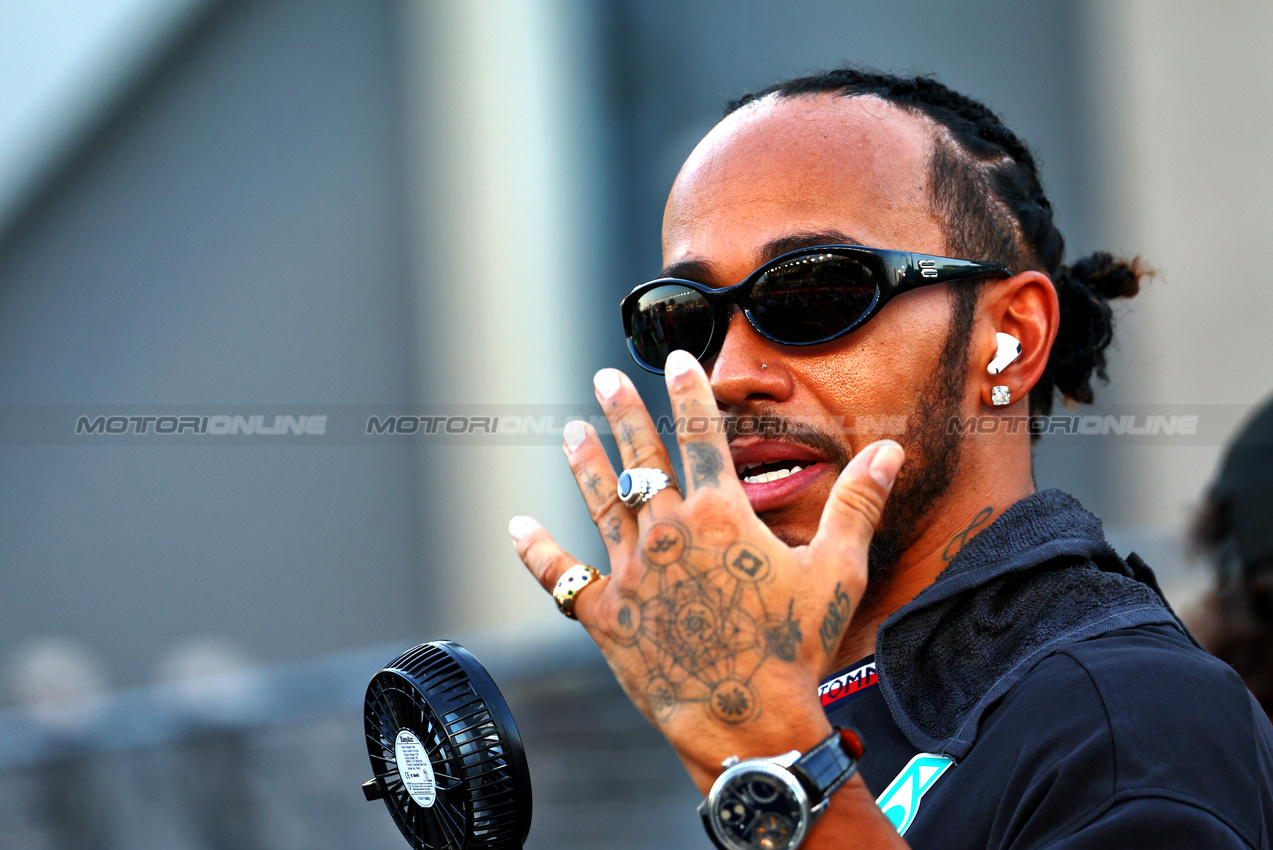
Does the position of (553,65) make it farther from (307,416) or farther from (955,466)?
(955,466)

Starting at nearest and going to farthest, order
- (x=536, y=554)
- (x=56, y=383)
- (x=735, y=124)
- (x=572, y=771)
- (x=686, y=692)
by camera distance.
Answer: (x=686, y=692), (x=536, y=554), (x=735, y=124), (x=572, y=771), (x=56, y=383)

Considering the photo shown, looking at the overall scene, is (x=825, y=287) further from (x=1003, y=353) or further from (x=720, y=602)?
(x=720, y=602)

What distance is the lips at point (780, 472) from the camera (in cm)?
199

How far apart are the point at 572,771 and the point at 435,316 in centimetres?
464

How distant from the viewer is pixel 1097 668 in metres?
1.45

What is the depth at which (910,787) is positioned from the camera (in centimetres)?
161

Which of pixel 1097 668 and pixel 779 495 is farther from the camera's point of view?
pixel 779 495

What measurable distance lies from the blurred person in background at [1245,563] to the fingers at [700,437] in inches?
90.3

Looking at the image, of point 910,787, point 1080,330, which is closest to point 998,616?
point 910,787

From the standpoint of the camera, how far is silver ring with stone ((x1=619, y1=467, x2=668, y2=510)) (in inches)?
59.0

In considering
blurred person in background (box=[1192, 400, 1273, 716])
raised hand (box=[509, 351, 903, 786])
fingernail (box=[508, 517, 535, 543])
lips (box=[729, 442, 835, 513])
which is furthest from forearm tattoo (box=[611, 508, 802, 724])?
blurred person in background (box=[1192, 400, 1273, 716])

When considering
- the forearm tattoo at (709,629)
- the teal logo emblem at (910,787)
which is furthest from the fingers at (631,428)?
the teal logo emblem at (910,787)

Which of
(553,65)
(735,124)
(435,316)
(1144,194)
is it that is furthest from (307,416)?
(735,124)

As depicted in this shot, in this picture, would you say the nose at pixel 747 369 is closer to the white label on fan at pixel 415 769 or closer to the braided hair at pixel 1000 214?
the braided hair at pixel 1000 214
